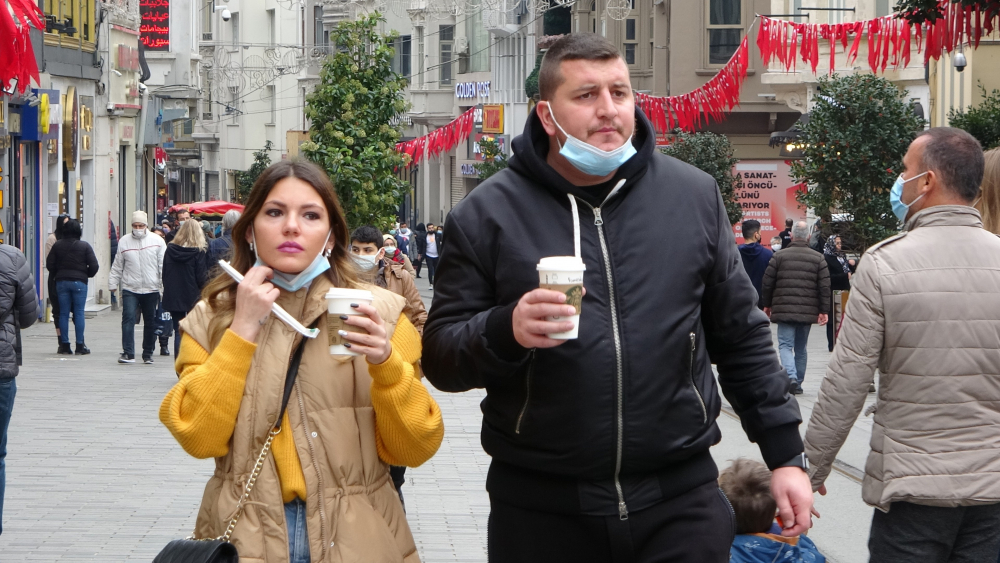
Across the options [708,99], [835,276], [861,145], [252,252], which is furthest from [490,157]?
[252,252]

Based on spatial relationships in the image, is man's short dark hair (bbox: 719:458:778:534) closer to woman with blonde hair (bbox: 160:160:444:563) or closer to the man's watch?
the man's watch

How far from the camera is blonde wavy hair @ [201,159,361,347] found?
373cm

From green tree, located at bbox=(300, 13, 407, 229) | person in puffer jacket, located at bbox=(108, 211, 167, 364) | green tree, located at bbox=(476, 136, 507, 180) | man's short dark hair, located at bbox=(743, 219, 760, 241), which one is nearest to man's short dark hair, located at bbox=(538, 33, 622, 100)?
person in puffer jacket, located at bbox=(108, 211, 167, 364)

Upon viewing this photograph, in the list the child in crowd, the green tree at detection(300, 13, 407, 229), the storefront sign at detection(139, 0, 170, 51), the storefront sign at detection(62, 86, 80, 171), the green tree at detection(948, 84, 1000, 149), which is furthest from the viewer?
the storefront sign at detection(139, 0, 170, 51)

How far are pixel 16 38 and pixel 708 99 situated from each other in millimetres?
20473

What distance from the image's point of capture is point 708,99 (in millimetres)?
25500

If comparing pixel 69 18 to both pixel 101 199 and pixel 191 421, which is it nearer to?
pixel 101 199

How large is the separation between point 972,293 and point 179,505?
5.50 meters

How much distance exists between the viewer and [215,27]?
71.0m

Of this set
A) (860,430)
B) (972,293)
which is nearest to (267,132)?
(860,430)

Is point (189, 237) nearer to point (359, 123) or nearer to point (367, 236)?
point (359, 123)

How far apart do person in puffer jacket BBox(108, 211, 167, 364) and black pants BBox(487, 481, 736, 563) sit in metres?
14.1

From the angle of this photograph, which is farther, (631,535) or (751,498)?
(751,498)

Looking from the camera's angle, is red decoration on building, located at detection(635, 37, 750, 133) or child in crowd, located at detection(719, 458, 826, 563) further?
red decoration on building, located at detection(635, 37, 750, 133)
